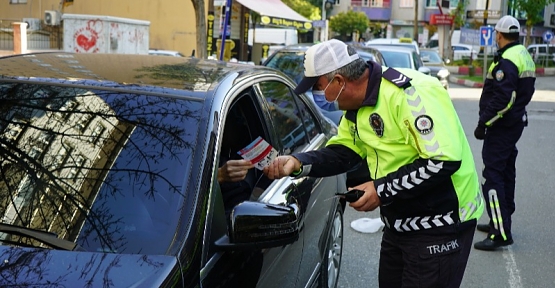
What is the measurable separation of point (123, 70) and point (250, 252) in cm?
119

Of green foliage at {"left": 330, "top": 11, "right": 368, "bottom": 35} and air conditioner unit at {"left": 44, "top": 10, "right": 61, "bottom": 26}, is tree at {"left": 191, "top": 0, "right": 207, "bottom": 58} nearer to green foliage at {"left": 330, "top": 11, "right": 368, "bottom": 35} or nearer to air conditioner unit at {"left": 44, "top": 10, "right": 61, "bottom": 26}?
air conditioner unit at {"left": 44, "top": 10, "right": 61, "bottom": 26}

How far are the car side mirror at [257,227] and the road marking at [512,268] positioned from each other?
3187mm

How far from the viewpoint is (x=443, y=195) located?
3025 millimetres

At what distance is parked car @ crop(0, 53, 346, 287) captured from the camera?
7.60ft

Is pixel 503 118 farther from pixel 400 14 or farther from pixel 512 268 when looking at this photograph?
pixel 400 14

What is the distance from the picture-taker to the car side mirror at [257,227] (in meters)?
2.56

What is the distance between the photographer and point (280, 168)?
3375mm

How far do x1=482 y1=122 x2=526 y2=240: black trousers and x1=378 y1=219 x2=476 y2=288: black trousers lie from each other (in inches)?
111

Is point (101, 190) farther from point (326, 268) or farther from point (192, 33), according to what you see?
point (192, 33)

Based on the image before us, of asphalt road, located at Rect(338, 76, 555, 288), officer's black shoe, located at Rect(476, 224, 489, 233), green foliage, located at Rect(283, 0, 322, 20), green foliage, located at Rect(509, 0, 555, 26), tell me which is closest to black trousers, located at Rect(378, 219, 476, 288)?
asphalt road, located at Rect(338, 76, 555, 288)

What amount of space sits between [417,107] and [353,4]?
63.5 meters

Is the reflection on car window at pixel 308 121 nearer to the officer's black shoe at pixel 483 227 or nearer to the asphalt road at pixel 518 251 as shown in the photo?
the asphalt road at pixel 518 251

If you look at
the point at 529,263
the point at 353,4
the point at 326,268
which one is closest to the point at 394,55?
the point at 529,263

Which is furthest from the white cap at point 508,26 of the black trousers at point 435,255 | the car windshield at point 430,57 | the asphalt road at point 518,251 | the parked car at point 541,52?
the parked car at point 541,52
